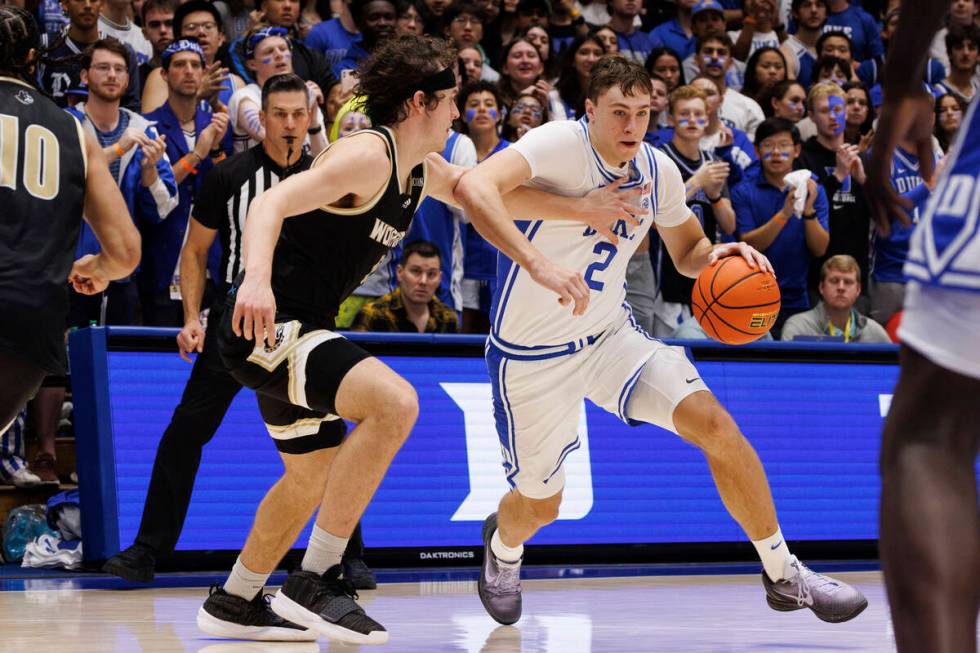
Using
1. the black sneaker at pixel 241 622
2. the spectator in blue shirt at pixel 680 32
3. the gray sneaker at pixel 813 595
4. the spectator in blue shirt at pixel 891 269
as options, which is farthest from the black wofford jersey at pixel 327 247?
the spectator in blue shirt at pixel 680 32

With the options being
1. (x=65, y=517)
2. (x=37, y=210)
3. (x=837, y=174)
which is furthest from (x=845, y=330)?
(x=37, y=210)

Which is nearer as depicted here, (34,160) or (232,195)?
(34,160)

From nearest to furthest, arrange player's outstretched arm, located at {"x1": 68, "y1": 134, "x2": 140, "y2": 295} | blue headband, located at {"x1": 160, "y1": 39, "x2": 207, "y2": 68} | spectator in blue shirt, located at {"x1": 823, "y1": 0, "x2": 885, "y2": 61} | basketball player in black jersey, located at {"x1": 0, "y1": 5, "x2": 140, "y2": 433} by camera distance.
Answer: basketball player in black jersey, located at {"x1": 0, "y1": 5, "x2": 140, "y2": 433}, player's outstretched arm, located at {"x1": 68, "y1": 134, "x2": 140, "y2": 295}, blue headband, located at {"x1": 160, "y1": 39, "x2": 207, "y2": 68}, spectator in blue shirt, located at {"x1": 823, "y1": 0, "x2": 885, "y2": 61}

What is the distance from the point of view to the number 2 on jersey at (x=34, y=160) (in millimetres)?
4055

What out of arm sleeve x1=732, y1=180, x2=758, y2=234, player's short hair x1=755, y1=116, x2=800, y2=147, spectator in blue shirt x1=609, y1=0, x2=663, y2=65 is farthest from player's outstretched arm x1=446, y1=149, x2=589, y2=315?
spectator in blue shirt x1=609, y1=0, x2=663, y2=65

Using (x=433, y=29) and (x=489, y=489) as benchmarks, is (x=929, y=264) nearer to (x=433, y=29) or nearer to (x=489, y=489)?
(x=489, y=489)

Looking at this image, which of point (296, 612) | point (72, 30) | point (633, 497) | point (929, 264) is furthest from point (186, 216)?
point (929, 264)

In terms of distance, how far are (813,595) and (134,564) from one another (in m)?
3.49

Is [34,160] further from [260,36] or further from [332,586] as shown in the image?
[260,36]

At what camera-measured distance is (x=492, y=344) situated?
6.06 meters

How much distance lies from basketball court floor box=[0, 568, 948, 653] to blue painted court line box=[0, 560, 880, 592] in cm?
1

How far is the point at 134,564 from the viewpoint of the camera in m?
6.92

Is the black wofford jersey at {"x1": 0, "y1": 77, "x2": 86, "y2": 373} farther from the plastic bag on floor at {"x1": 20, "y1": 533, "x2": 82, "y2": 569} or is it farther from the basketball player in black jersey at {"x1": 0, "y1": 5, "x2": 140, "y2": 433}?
the plastic bag on floor at {"x1": 20, "y1": 533, "x2": 82, "y2": 569}

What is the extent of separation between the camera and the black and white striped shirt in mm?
7156
